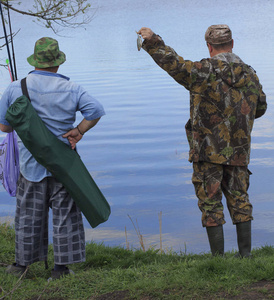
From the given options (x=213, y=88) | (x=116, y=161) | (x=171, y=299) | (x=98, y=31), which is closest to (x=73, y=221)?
(x=171, y=299)

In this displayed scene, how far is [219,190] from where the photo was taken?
5805 millimetres

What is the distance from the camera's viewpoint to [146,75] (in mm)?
31641

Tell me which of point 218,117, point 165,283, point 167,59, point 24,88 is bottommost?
point 165,283

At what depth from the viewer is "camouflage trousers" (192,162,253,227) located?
5.75 meters

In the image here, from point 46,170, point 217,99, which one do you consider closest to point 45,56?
point 46,170

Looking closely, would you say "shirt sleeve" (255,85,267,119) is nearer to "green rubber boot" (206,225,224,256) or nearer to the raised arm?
the raised arm

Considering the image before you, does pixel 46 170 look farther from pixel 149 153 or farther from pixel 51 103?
pixel 149 153

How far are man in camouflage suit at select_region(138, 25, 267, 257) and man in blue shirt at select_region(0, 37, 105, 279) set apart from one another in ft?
2.42

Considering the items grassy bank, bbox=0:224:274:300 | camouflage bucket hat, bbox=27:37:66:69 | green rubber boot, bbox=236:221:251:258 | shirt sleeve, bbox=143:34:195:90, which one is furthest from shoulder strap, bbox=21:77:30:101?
green rubber boot, bbox=236:221:251:258

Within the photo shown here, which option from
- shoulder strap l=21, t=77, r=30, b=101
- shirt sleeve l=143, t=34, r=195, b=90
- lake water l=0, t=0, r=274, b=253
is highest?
shirt sleeve l=143, t=34, r=195, b=90

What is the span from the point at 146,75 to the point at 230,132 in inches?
1029

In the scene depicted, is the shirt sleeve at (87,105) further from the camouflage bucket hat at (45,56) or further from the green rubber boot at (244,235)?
the green rubber boot at (244,235)

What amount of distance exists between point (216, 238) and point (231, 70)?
4.72ft

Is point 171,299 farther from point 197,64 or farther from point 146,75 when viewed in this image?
point 146,75
